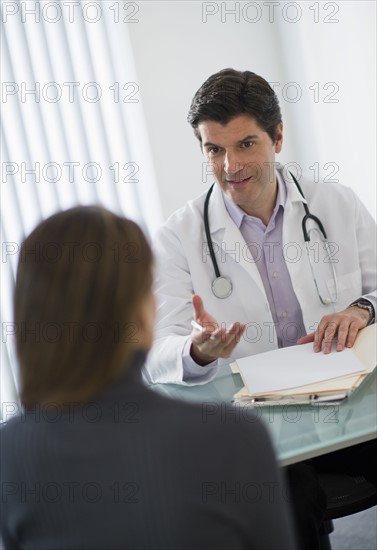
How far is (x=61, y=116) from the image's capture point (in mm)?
2869

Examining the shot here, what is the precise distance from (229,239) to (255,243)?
3.6 inches

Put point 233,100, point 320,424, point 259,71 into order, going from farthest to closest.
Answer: point 259,71 < point 233,100 < point 320,424

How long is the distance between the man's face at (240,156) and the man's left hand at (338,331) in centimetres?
46

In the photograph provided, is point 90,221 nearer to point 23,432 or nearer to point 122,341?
point 122,341

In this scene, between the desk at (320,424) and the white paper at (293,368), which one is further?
the white paper at (293,368)

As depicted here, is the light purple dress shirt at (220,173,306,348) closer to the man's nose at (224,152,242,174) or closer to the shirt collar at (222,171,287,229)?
the shirt collar at (222,171,287,229)

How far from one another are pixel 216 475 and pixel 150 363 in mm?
987

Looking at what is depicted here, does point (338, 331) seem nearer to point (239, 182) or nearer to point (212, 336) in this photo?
point (212, 336)

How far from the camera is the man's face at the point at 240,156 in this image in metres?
1.86

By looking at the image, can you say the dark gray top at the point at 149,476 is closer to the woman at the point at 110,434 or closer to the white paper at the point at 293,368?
the woman at the point at 110,434

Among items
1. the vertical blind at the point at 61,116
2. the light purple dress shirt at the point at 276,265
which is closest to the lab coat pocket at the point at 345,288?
the light purple dress shirt at the point at 276,265

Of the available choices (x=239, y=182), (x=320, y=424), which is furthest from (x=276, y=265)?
(x=320, y=424)

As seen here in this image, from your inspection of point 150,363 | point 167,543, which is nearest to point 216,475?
point 167,543

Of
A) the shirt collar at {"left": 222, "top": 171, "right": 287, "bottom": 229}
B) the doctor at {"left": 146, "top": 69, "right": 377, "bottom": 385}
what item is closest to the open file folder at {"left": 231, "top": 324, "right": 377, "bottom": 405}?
the doctor at {"left": 146, "top": 69, "right": 377, "bottom": 385}
